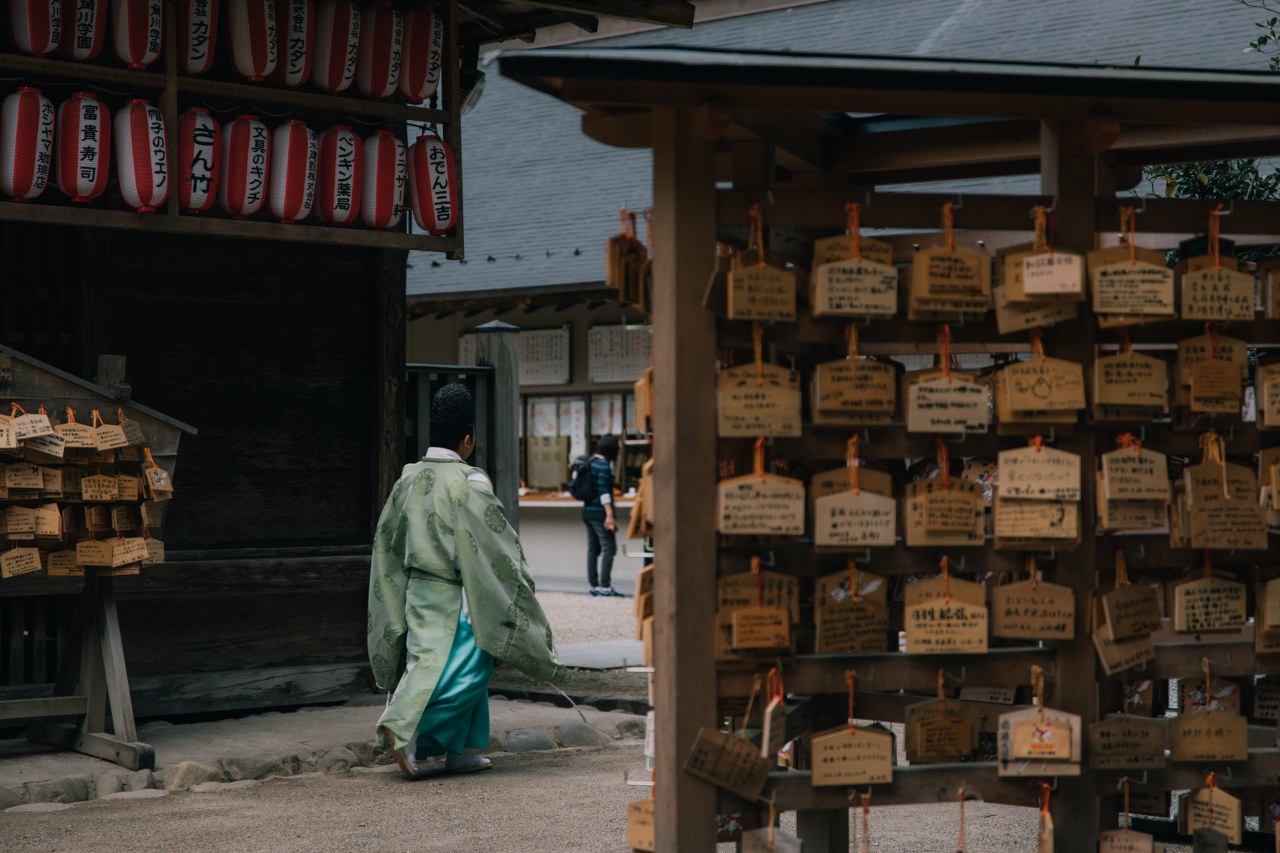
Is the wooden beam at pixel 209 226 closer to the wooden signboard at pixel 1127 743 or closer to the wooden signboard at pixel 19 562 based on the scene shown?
the wooden signboard at pixel 19 562

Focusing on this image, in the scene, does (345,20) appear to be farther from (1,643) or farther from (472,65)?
(1,643)

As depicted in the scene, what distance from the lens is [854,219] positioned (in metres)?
3.78

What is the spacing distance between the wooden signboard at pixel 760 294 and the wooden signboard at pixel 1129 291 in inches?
29.9

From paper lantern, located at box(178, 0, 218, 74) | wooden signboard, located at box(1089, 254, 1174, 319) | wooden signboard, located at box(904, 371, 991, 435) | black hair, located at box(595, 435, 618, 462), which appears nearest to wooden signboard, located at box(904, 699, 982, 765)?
wooden signboard, located at box(904, 371, 991, 435)

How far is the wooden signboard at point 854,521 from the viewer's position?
3.75 m

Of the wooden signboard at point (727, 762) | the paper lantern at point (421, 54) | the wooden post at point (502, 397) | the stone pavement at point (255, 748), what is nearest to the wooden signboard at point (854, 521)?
the wooden signboard at point (727, 762)

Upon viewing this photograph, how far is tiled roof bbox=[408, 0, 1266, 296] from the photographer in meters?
17.0

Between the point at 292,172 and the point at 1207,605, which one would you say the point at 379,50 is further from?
the point at 1207,605

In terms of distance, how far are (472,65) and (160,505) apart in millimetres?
4358

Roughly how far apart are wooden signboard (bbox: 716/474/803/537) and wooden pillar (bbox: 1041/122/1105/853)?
2.38 feet

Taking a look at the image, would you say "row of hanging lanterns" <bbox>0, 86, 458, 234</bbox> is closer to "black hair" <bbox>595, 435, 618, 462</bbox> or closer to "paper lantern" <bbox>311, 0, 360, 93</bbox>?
"paper lantern" <bbox>311, 0, 360, 93</bbox>

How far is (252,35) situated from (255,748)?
3557mm

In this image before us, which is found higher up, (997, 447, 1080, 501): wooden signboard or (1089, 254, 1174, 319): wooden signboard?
(1089, 254, 1174, 319): wooden signboard

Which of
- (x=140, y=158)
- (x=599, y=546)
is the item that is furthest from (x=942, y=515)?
(x=599, y=546)
